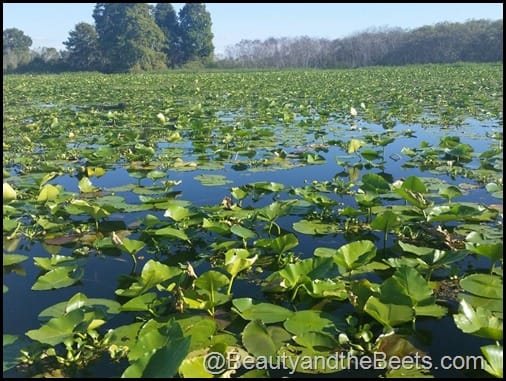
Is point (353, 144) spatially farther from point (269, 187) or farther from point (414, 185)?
Result: point (414, 185)

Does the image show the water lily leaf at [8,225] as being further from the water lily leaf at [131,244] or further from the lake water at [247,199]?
the water lily leaf at [131,244]

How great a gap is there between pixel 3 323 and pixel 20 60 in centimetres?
3428

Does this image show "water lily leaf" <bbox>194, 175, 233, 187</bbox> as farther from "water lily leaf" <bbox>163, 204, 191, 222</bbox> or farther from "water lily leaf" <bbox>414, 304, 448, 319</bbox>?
"water lily leaf" <bbox>414, 304, 448, 319</bbox>

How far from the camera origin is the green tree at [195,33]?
110 feet

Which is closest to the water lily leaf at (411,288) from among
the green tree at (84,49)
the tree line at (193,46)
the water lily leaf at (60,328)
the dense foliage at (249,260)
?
the dense foliage at (249,260)

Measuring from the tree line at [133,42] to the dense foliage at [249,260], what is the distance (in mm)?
24600

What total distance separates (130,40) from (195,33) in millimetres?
6651

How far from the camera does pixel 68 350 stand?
1652 mm

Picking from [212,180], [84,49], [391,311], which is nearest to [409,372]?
[391,311]

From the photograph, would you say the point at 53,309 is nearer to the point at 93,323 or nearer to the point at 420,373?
the point at 93,323

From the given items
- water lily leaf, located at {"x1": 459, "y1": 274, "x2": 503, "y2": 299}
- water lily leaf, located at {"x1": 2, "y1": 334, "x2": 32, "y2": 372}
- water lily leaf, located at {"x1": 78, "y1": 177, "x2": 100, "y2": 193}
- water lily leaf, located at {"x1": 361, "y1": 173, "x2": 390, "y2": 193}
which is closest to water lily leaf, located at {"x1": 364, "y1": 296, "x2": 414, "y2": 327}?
water lily leaf, located at {"x1": 459, "y1": 274, "x2": 503, "y2": 299}

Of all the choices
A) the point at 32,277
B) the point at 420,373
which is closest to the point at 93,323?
the point at 32,277

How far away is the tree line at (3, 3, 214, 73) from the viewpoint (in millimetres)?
28297

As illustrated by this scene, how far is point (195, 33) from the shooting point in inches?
1308
